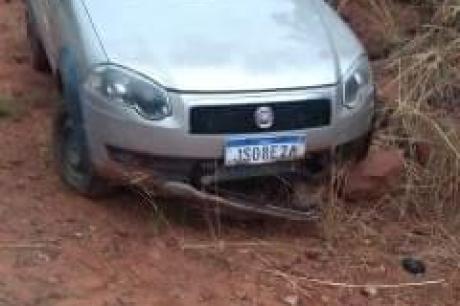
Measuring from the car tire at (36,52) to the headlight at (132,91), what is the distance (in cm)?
186

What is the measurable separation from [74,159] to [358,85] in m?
1.46

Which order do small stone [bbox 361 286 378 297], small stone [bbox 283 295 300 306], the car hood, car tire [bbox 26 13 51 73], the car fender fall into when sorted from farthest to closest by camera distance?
car tire [bbox 26 13 51 73], the car fender, the car hood, small stone [bbox 361 286 378 297], small stone [bbox 283 295 300 306]

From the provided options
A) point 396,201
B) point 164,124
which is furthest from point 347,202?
point 164,124

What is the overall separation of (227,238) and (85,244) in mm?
670

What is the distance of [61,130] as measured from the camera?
16.1 feet

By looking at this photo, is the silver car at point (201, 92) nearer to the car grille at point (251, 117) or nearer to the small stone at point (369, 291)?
the car grille at point (251, 117)

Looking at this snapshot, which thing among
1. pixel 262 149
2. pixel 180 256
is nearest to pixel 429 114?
pixel 262 149

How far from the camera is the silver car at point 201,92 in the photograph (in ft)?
13.8

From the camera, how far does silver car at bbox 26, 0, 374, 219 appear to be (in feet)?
13.8

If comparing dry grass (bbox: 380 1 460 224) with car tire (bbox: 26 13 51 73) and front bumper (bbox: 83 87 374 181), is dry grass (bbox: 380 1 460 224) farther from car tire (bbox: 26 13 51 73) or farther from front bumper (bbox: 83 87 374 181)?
car tire (bbox: 26 13 51 73)

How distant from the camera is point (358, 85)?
4598mm

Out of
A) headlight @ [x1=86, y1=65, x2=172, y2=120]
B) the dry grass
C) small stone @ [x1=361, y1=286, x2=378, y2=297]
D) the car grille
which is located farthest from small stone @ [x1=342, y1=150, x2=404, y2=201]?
headlight @ [x1=86, y1=65, x2=172, y2=120]

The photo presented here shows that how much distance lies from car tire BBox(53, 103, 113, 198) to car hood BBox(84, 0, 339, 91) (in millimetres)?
488

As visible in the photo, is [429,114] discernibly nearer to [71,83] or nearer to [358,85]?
[358,85]
